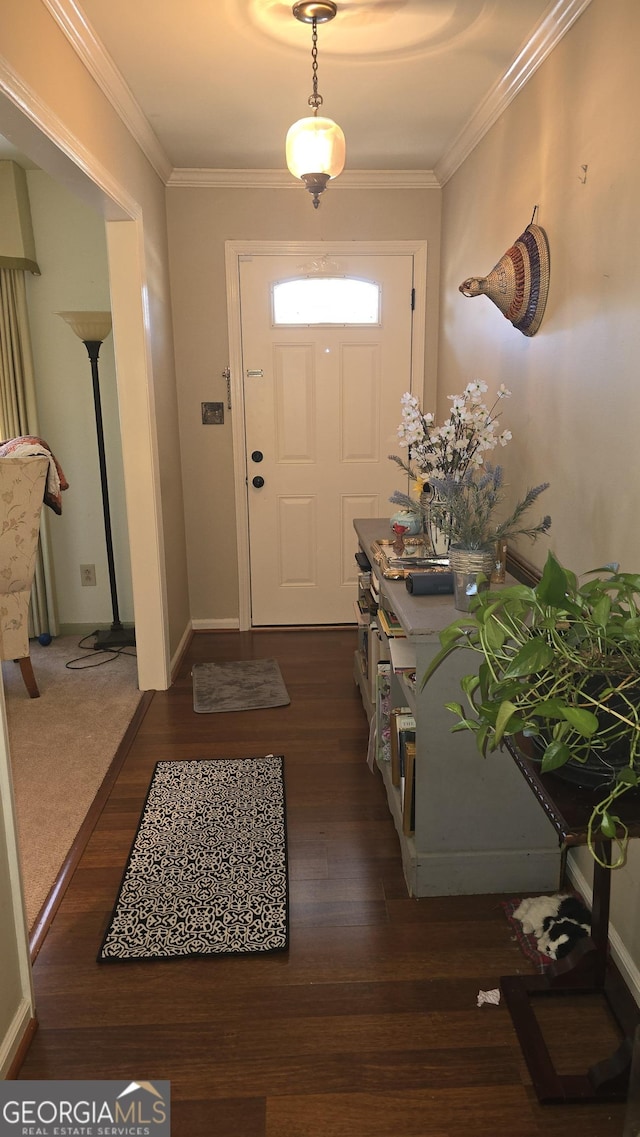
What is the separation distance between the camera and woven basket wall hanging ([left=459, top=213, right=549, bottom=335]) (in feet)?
8.11

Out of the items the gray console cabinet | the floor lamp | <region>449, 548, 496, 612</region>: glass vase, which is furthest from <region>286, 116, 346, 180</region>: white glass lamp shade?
the floor lamp

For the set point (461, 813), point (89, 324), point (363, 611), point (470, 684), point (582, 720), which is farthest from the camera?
point (89, 324)

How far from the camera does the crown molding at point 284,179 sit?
4086mm

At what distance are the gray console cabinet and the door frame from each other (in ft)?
7.98

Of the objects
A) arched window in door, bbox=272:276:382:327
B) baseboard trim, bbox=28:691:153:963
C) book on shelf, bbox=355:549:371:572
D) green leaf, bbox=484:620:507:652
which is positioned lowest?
baseboard trim, bbox=28:691:153:963

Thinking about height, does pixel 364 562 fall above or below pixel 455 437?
below

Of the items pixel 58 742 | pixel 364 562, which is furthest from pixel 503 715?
pixel 58 742

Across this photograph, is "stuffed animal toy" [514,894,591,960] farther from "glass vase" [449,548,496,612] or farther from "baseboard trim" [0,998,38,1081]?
"baseboard trim" [0,998,38,1081]

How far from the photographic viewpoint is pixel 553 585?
125 centimetres

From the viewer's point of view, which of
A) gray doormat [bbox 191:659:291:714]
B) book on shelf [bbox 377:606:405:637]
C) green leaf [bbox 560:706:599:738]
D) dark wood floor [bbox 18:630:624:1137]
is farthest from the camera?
gray doormat [bbox 191:659:291:714]

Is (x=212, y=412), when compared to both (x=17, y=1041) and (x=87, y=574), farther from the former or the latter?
(x=17, y=1041)

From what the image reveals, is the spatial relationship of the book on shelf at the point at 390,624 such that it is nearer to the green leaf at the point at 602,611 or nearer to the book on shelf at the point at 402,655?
the book on shelf at the point at 402,655

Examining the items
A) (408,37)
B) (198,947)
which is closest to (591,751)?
(198,947)

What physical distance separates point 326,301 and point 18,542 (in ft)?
7.03
